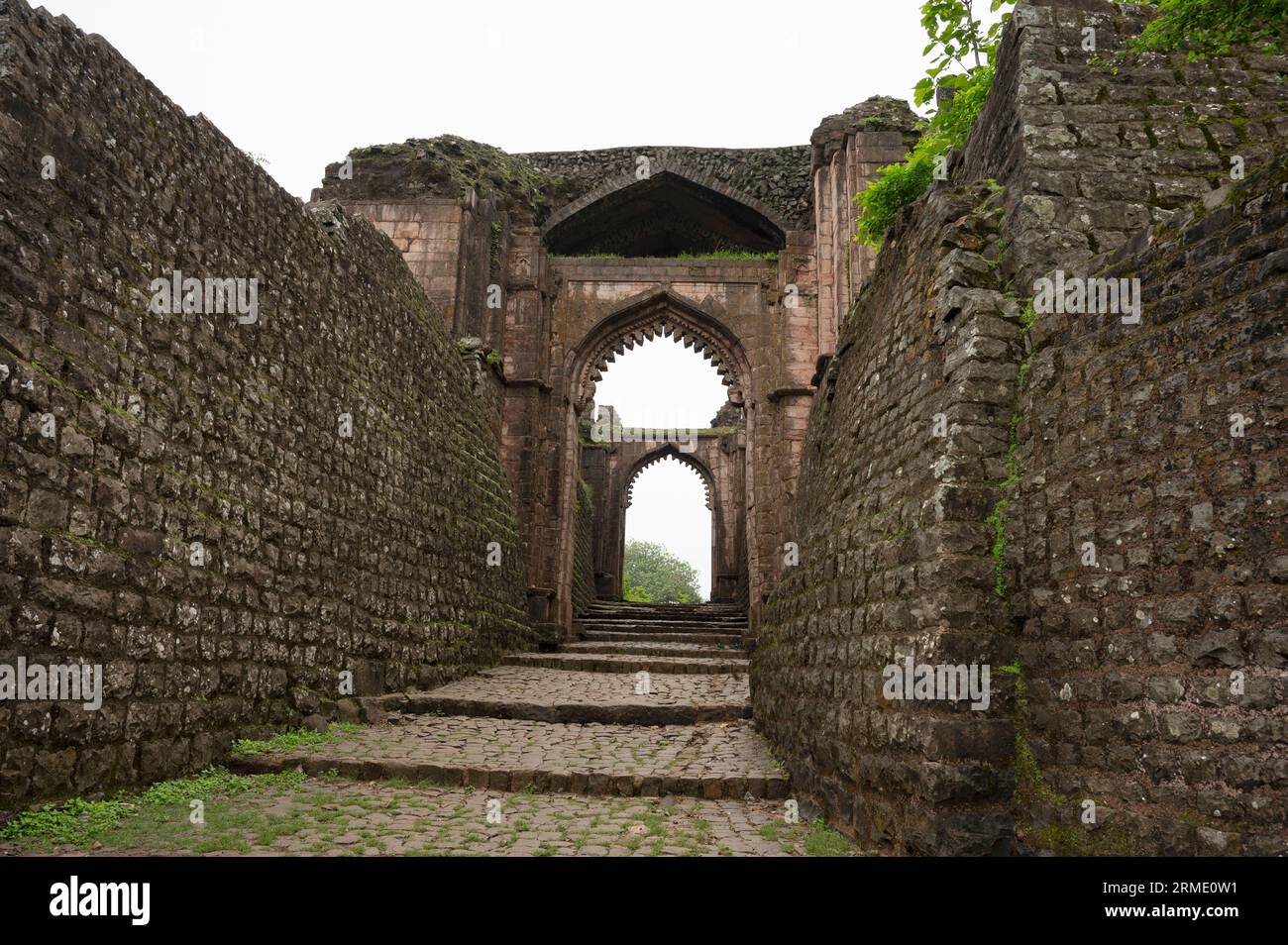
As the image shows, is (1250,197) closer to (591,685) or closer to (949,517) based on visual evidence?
(949,517)

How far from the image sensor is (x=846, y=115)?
15859mm

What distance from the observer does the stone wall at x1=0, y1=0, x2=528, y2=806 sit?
167 inches

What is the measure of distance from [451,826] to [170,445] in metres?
2.95

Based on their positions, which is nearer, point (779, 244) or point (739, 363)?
point (739, 363)

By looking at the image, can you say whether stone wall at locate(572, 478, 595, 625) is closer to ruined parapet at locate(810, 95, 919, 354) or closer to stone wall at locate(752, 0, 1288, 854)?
ruined parapet at locate(810, 95, 919, 354)

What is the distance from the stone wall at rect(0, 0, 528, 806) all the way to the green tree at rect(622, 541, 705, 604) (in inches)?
1821

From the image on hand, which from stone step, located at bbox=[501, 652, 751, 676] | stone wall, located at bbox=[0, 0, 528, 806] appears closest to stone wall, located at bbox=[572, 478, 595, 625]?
stone step, located at bbox=[501, 652, 751, 676]

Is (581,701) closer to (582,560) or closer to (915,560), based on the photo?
(915,560)

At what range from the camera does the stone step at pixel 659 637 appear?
48.7ft

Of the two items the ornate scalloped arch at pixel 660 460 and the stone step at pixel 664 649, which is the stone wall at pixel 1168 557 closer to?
the stone step at pixel 664 649

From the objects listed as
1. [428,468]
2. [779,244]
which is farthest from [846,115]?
[428,468]

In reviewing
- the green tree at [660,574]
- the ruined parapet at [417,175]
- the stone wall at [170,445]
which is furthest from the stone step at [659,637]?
the green tree at [660,574]

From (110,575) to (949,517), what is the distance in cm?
446

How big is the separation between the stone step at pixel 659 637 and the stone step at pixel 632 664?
8.71ft
